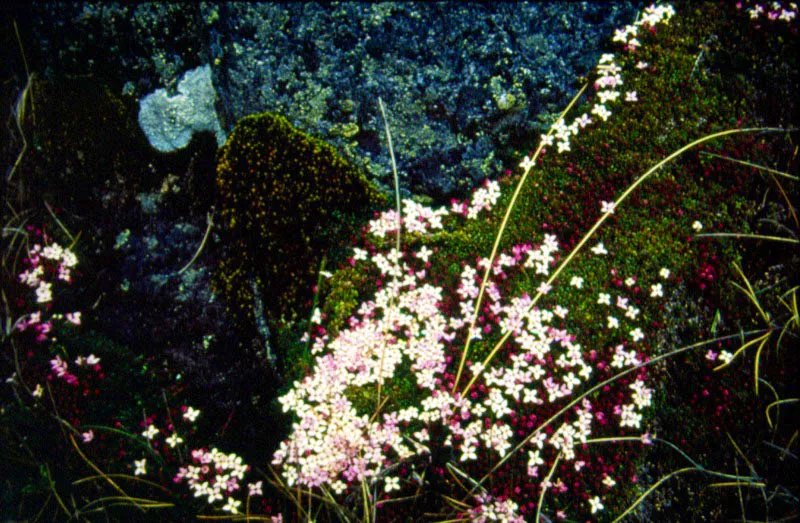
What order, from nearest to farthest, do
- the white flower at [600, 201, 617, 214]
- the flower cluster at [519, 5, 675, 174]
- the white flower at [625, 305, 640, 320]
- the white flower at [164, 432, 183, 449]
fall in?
the white flower at [164, 432, 183, 449] → the white flower at [625, 305, 640, 320] → the white flower at [600, 201, 617, 214] → the flower cluster at [519, 5, 675, 174]

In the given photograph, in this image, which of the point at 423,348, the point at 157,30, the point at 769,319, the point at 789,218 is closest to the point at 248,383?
the point at 423,348

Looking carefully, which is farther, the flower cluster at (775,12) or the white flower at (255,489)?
the flower cluster at (775,12)

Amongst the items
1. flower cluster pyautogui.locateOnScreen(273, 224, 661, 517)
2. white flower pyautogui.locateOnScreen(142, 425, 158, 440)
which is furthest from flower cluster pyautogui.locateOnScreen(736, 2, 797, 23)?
white flower pyautogui.locateOnScreen(142, 425, 158, 440)

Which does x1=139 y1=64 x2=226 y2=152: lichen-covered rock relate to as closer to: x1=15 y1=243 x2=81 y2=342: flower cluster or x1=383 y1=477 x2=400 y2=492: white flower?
x1=15 y1=243 x2=81 y2=342: flower cluster

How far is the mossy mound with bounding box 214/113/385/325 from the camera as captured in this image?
416 centimetres

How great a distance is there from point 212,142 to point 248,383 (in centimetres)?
217

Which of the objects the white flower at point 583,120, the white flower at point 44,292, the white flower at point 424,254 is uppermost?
the white flower at point 583,120

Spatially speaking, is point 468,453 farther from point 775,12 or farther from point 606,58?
point 775,12

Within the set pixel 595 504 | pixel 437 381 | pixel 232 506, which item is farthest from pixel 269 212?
pixel 595 504

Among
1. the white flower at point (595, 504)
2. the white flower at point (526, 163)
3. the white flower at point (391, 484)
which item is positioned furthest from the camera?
the white flower at point (526, 163)

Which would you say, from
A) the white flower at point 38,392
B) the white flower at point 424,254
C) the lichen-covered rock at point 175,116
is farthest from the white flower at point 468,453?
the white flower at point 38,392

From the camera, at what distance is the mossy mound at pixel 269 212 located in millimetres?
4164

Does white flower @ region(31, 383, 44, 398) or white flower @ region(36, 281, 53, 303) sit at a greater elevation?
white flower @ region(36, 281, 53, 303)

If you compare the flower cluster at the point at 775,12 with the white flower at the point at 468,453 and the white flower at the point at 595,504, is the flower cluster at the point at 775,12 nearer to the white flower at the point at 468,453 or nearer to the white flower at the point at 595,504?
the white flower at the point at 595,504
